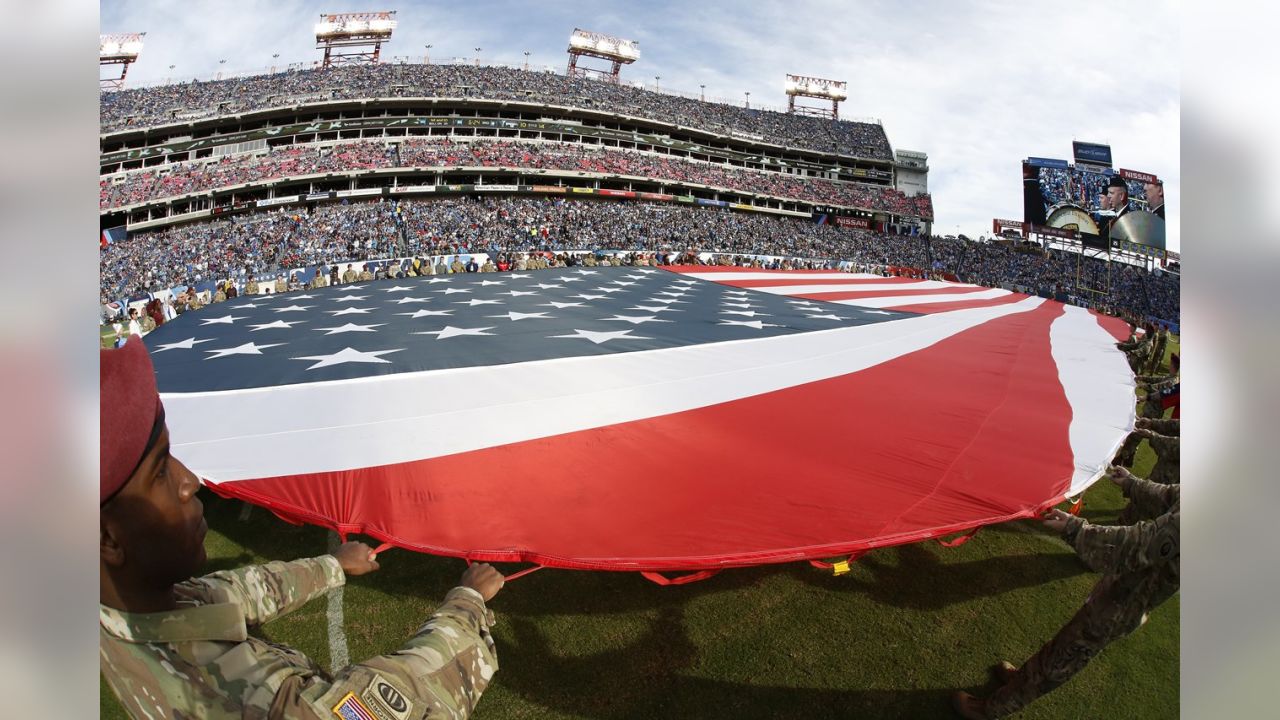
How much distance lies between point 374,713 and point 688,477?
8.28ft

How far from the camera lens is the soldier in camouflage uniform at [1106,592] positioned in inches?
82.9

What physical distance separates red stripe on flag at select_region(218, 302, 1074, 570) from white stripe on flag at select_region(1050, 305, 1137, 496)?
0.44ft

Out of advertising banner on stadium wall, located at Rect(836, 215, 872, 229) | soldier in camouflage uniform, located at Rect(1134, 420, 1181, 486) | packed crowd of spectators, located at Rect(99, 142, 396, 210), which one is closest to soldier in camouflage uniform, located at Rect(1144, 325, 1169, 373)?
soldier in camouflage uniform, located at Rect(1134, 420, 1181, 486)

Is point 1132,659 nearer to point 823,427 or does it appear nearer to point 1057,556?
→ point 1057,556

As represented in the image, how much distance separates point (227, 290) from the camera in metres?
15.1

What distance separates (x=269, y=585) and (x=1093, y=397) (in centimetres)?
657

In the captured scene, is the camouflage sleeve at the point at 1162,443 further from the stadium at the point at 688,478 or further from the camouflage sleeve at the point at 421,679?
the camouflage sleeve at the point at 421,679

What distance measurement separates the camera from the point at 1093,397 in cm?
525

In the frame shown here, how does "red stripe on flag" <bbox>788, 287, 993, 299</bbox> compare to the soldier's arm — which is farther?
"red stripe on flag" <bbox>788, 287, 993, 299</bbox>

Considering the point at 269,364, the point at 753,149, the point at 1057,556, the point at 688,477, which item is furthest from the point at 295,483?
the point at 753,149

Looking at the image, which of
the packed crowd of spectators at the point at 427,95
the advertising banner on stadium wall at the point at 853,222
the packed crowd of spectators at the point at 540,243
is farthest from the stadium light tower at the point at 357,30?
the advertising banner on stadium wall at the point at 853,222

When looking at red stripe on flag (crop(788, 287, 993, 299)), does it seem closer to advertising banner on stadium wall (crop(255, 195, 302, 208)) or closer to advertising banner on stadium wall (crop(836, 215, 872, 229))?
advertising banner on stadium wall (crop(836, 215, 872, 229))

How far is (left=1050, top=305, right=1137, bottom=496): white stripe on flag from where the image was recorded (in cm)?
371

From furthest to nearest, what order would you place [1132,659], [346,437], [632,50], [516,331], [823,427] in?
[632,50], [516,331], [823,427], [346,437], [1132,659]
